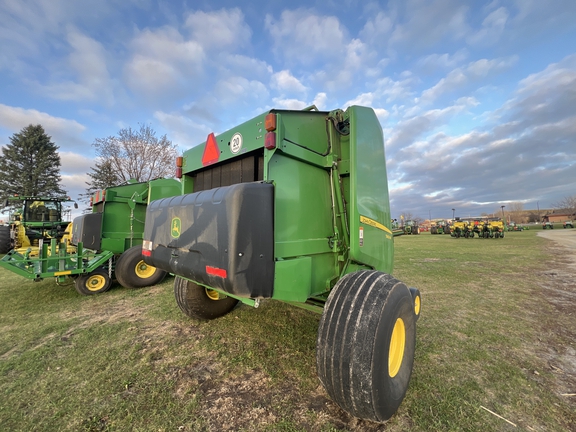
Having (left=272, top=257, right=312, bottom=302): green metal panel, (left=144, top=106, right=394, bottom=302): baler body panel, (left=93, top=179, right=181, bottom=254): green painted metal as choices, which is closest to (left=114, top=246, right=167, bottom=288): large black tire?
(left=93, top=179, right=181, bottom=254): green painted metal

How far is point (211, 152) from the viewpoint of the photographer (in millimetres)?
2705

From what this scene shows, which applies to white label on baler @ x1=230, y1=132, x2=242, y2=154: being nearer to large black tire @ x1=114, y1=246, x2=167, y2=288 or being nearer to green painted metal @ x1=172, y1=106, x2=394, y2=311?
green painted metal @ x1=172, y1=106, x2=394, y2=311

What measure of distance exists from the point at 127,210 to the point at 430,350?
6.98 metres

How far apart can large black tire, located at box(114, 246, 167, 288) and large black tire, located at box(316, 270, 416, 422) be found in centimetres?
487

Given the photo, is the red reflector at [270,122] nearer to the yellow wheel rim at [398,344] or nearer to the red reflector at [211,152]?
the red reflector at [211,152]

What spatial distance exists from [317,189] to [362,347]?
131cm

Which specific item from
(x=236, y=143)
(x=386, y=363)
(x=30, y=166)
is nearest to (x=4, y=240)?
(x=236, y=143)

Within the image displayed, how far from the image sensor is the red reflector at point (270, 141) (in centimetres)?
202

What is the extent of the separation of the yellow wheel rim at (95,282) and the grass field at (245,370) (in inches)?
26.9

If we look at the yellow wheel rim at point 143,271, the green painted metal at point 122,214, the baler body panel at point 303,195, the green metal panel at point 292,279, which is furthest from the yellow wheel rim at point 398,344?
the green painted metal at point 122,214

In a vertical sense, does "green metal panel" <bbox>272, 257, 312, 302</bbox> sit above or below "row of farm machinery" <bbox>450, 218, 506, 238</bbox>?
below

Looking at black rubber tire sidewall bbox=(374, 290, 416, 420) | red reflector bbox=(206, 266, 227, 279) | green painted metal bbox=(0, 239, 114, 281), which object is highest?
red reflector bbox=(206, 266, 227, 279)

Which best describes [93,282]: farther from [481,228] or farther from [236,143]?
[481,228]

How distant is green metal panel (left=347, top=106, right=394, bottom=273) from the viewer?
8.07 feet
